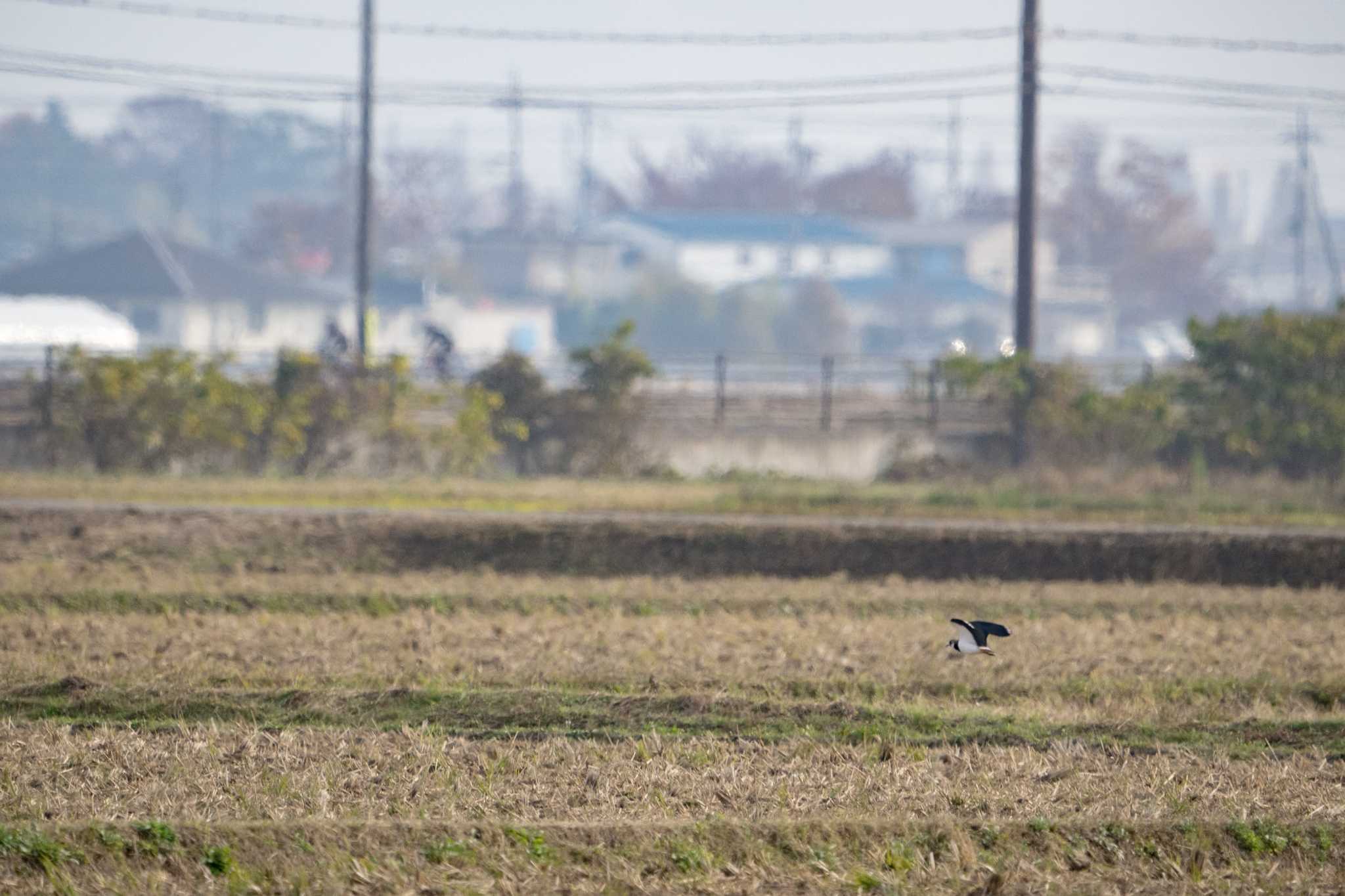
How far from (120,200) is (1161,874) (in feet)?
436

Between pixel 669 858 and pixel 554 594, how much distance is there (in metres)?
7.88

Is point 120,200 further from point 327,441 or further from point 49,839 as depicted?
point 49,839

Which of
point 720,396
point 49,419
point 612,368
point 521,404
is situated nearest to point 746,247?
point 720,396

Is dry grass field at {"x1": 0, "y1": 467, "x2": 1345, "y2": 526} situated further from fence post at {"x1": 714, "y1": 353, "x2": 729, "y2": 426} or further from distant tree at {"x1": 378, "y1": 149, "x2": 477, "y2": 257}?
distant tree at {"x1": 378, "y1": 149, "x2": 477, "y2": 257}

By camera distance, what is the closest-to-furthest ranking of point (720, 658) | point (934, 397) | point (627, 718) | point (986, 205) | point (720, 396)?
point (627, 718) → point (720, 658) → point (934, 397) → point (720, 396) → point (986, 205)

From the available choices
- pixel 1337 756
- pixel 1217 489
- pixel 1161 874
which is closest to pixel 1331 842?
pixel 1161 874

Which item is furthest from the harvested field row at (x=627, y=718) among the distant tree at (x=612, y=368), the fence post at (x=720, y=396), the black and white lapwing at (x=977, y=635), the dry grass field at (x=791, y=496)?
the fence post at (x=720, y=396)

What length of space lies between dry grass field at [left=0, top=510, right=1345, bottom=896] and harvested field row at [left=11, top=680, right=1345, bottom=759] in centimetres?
3

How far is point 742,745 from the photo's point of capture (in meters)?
9.27

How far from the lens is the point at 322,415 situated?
25.4m

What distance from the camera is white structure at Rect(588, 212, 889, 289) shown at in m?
95.3

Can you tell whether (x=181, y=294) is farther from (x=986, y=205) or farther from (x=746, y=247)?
(x=986, y=205)

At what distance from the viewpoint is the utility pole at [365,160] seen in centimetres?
3412

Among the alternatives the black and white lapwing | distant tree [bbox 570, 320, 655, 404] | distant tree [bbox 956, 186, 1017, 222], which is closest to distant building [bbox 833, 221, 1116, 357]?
distant tree [bbox 956, 186, 1017, 222]
